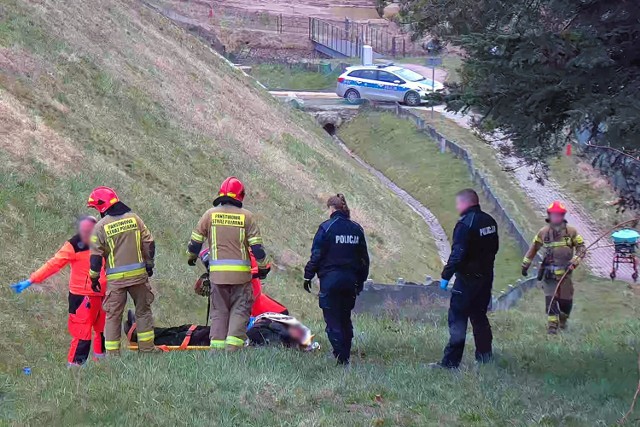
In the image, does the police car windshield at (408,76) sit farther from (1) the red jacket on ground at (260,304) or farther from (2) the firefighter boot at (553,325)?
(1) the red jacket on ground at (260,304)

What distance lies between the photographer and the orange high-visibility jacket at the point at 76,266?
28.8 feet

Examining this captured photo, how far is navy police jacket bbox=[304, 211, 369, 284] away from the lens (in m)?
8.41

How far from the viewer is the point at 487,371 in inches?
332

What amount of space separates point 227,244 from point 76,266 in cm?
150

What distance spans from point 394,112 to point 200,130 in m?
17.6

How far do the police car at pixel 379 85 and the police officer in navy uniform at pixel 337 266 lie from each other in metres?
31.7

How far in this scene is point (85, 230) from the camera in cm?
880

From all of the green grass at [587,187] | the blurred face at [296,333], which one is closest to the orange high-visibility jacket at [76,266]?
the blurred face at [296,333]

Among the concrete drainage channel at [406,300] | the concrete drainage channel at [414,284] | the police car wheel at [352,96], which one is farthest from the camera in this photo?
the police car wheel at [352,96]

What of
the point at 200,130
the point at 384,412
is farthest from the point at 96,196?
the point at 200,130

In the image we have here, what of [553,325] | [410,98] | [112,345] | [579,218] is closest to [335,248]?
[112,345]

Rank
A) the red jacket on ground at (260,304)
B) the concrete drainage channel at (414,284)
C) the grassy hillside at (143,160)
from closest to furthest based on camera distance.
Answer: the red jacket on ground at (260,304)
the grassy hillside at (143,160)
the concrete drainage channel at (414,284)

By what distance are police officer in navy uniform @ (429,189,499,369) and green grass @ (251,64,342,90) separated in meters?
38.5

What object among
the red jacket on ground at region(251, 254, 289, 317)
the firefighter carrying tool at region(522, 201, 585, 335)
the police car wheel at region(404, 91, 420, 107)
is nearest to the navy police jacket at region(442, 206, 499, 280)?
the red jacket on ground at region(251, 254, 289, 317)
